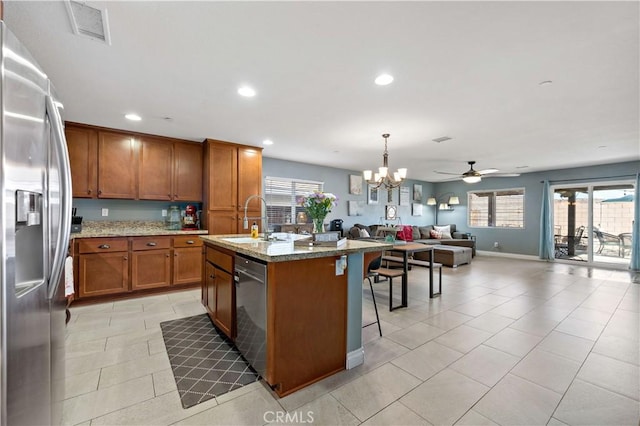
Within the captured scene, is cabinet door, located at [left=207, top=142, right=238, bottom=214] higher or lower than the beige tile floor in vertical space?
higher

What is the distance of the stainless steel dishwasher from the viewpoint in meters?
1.80

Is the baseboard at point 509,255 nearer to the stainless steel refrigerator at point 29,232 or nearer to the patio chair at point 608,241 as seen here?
the patio chair at point 608,241

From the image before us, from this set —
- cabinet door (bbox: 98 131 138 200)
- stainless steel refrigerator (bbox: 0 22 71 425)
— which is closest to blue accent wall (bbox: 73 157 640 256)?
cabinet door (bbox: 98 131 138 200)

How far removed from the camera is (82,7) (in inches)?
63.8

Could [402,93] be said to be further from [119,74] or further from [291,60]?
[119,74]

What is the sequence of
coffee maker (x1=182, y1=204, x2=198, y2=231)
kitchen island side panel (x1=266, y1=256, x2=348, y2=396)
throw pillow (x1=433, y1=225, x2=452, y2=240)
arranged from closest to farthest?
kitchen island side panel (x1=266, y1=256, x2=348, y2=396), coffee maker (x1=182, y1=204, x2=198, y2=231), throw pillow (x1=433, y1=225, x2=452, y2=240)

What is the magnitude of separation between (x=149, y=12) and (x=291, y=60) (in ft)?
3.15

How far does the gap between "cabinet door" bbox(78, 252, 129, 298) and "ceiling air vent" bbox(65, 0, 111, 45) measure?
2.78 meters

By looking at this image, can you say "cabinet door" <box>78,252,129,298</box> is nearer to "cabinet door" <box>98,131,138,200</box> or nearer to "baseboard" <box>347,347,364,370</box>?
"cabinet door" <box>98,131,138,200</box>

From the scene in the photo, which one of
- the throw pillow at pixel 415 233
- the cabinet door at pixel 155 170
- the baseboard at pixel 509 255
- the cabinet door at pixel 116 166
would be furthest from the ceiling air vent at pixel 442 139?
the baseboard at pixel 509 255

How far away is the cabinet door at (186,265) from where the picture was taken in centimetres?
407

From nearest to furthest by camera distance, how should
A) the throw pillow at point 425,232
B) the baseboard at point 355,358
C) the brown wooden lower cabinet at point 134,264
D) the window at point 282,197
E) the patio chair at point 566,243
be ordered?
1. the baseboard at point 355,358
2. the brown wooden lower cabinet at point 134,264
3. the window at point 282,197
4. the patio chair at point 566,243
5. the throw pillow at point 425,232

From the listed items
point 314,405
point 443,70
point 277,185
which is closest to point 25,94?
point 314,405

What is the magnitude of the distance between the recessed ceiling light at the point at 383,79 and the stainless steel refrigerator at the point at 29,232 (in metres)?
2.21
